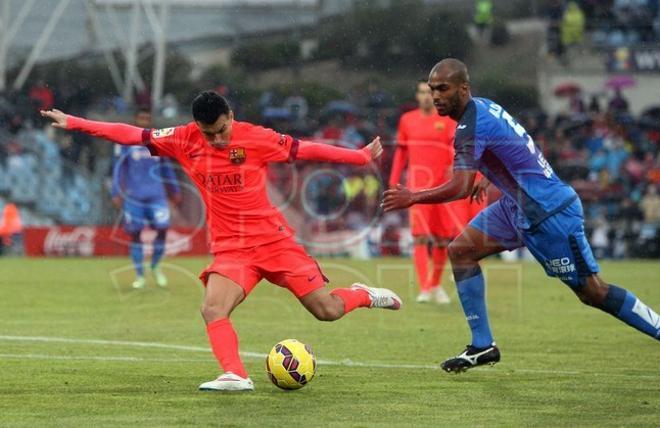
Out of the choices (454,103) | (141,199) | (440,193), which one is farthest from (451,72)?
(141,199)

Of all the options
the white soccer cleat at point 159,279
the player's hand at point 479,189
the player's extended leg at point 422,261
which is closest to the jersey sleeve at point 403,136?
the player's extended leg at point 422,261

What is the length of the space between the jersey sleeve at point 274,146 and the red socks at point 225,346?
1301mm

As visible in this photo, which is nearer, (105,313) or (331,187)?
(105,313)

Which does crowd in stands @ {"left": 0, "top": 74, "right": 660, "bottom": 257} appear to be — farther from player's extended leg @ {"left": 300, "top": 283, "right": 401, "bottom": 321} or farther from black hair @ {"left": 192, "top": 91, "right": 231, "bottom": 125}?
black hair @ {"left": 192, "top": 91, "right": 231, "bottom": 125}

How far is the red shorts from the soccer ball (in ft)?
1.83

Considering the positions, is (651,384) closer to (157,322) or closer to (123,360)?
(123,360)

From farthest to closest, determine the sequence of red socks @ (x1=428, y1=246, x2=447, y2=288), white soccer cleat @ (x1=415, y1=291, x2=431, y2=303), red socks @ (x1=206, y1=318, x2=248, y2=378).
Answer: white soccer cleat @ (x1=415, y1=291, x2=431, y2=303), red socks @ (x1=428, y1=246, x2=447, y2=288), red socks @ (x1=206, y1=318, x2=248, y2=378)

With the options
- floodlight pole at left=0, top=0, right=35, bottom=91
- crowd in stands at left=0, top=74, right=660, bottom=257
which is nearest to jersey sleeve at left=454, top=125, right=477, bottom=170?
crowd in stands at left=0, top=74, right=660, bottom=257

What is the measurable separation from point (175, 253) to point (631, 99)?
1437 centimetres

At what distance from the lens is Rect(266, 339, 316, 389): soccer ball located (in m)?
8.54

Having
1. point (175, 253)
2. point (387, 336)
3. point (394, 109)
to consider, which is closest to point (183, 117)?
point (175, 253)

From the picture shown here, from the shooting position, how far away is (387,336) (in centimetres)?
1230

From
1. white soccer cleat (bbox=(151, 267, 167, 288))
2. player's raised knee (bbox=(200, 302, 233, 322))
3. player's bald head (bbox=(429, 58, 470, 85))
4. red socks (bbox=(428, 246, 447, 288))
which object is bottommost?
white soccer cleat (bbox=(151, 267, 167, 288))

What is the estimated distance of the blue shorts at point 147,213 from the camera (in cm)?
1792
